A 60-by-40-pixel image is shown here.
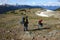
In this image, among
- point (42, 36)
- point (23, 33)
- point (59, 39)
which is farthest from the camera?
point (23, 33)

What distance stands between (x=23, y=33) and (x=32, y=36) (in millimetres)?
2482

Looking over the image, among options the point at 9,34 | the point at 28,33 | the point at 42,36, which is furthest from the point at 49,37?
the point at 9,34

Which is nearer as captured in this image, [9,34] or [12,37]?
[12,37]

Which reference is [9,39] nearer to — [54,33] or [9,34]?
[9,34]

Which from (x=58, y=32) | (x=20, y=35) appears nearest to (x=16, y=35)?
(x=20, y=35)

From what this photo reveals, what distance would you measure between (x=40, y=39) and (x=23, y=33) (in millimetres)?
4562

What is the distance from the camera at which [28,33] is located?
37.6 meters

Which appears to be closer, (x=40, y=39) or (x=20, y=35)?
(x=40, y=39)

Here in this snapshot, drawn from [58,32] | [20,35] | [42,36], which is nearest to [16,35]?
[20,35]

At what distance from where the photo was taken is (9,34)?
38406 mm

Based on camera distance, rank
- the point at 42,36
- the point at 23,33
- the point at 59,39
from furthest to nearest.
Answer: the point at 23,33
the point at 42,36
the point at 59,39

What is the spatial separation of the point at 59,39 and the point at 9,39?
7726 mm

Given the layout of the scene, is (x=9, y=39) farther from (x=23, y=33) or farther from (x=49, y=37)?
(x=49, y=37)

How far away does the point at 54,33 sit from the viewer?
36.7 m
